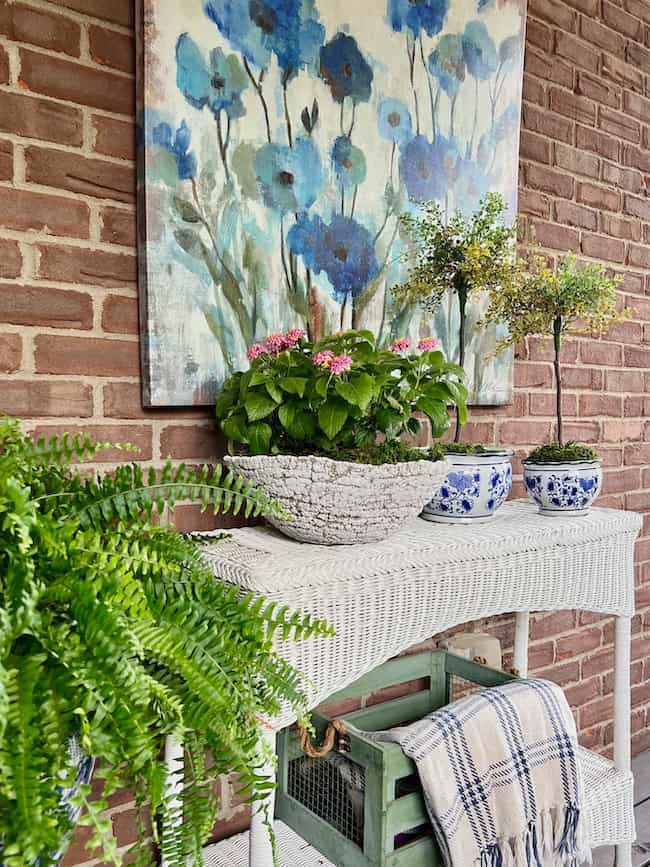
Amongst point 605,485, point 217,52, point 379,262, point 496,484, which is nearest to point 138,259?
point 217,52

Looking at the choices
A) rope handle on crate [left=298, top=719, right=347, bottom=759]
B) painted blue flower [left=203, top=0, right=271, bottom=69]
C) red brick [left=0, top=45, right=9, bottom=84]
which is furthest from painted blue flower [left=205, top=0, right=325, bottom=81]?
rope handle on crate [left=298, top=719, right=347, bottom=759]

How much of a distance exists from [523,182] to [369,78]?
617 mm

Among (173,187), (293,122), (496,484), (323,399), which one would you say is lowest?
(496,484)

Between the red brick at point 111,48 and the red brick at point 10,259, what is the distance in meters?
0.35

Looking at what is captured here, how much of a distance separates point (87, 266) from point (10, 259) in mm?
123

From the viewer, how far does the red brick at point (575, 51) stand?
2051 millimetres

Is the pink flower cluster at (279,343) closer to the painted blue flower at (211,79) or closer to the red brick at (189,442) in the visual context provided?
the red brick at (189,442)

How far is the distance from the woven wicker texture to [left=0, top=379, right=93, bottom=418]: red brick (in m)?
0.33

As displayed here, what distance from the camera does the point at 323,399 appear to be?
3.85 feet

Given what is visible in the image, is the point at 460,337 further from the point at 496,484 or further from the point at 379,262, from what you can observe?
the point at 496,484

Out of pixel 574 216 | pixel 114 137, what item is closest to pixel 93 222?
pixel 114 137

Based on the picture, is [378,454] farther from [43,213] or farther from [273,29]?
[273,29]

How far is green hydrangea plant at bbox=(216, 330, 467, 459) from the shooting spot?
3.83 feet

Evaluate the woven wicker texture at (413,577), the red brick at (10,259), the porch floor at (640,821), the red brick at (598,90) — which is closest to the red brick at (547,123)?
the red brick at (598,90)
